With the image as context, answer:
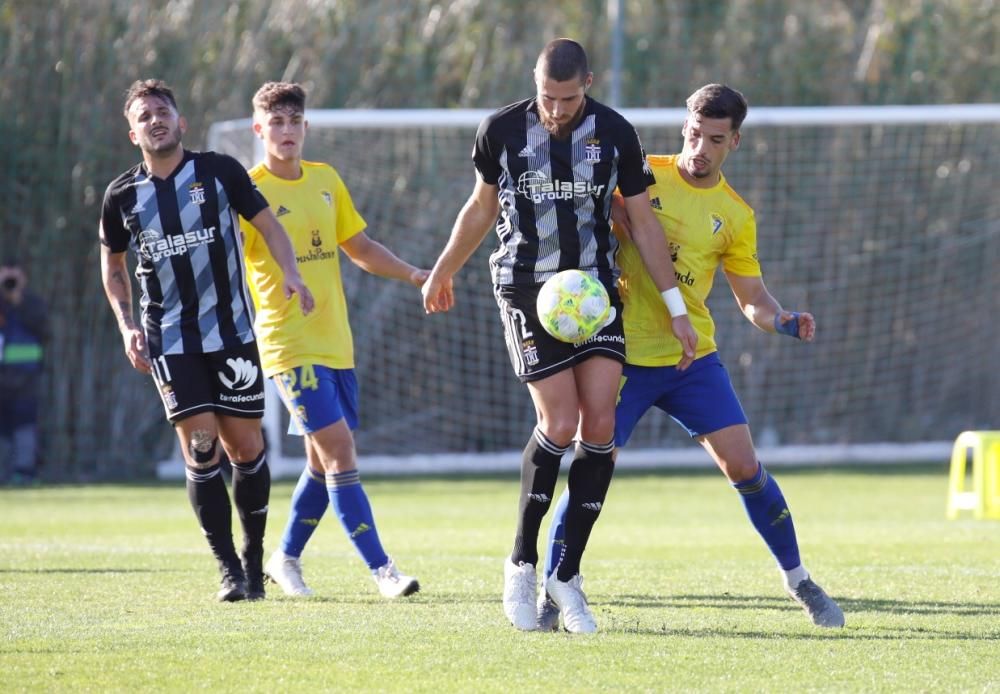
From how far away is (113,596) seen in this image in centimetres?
668

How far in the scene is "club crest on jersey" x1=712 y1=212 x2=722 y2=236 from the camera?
20.1ft

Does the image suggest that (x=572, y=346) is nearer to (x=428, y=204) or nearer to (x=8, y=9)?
(x=428, y=204)

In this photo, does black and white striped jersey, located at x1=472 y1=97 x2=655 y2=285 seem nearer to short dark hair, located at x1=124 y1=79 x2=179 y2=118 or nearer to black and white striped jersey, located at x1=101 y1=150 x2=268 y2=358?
black and white striped jersey, located at x1=101 y1=150 x2=268 y2=358

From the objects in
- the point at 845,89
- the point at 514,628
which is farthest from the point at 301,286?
the point at 845,89

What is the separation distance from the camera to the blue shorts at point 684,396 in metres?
5.98

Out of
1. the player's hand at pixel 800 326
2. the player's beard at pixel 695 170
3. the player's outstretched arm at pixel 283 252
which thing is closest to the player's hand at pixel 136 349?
the player's outstretched arm at pixel 283 252

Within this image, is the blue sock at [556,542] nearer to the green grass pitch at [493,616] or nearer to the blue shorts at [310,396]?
the green grass pitch at [493,616]

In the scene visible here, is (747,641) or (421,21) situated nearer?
(747,641)

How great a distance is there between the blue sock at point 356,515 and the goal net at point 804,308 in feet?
28.8

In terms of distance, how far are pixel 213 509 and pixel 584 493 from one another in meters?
1.86

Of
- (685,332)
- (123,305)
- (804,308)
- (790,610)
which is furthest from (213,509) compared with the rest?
(804,308)

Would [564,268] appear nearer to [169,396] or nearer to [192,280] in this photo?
[192,280]

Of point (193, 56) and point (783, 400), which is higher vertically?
point (193, 56)

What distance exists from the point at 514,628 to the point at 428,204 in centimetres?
1089
